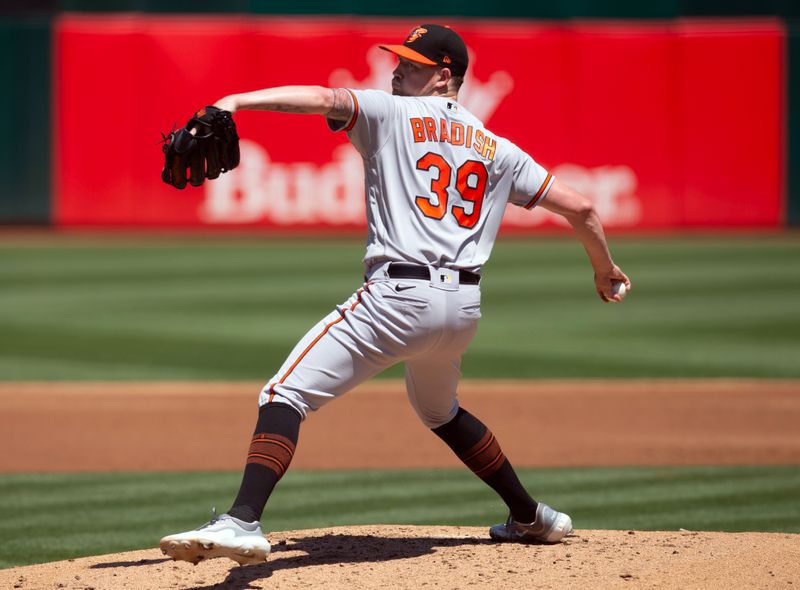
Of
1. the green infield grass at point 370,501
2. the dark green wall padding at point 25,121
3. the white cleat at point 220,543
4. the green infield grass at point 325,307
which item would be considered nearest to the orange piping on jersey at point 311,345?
the white cleat at point 220,543

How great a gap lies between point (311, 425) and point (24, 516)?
2.80 meters

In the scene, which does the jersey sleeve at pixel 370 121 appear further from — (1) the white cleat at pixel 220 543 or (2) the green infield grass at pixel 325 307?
(2) the green infield grass at pixel 325 307

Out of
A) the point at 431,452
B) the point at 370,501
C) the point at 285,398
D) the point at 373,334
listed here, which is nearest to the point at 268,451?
the point at 285,398

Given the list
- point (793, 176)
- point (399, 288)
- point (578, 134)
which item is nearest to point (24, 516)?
point (399, 288)

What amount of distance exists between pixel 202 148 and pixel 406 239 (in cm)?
70

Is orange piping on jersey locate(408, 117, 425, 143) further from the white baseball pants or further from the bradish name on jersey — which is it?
the white baseball pants

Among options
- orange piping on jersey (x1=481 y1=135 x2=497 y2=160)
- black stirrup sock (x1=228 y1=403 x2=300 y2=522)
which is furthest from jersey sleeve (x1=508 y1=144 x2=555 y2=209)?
black stirrup sock (x1=228 y1=403 x2=300 y2=522)

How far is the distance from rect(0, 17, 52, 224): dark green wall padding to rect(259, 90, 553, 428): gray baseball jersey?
15.7 metres

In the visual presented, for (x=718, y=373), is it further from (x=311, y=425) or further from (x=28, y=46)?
(x=28, y=46)

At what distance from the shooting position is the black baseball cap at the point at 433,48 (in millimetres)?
4156

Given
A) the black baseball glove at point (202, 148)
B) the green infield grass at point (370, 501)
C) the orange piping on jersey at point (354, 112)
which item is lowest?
the green infield grass at point (370, 501)

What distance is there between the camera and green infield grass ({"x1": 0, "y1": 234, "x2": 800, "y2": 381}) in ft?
35.6

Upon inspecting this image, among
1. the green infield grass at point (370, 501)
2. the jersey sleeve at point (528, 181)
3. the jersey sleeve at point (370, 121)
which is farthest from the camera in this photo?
the green infield grass at point (370, 501)

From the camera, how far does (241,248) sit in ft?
60.8
